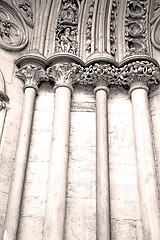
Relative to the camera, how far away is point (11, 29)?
4730 mm

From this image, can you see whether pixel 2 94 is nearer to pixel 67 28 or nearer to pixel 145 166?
pixel 67 28

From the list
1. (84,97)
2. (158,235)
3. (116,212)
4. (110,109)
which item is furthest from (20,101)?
(158,235)

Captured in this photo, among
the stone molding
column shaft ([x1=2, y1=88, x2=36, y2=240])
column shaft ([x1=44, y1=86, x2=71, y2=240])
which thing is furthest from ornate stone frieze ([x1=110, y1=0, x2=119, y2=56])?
column shaft ([x1=2, y1=88, x2=36, y2=240])

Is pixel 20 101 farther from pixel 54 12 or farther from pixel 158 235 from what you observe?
pixel 158 235

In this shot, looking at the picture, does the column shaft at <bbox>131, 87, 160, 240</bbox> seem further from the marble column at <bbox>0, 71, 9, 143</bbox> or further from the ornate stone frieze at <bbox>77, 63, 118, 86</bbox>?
the marble column at <bbox>0, 71, 9, 143</bbox>

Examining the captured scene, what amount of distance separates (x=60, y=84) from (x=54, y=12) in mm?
Answer: 1507

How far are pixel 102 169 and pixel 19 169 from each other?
3.16 ft

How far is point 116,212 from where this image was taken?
3.38 m

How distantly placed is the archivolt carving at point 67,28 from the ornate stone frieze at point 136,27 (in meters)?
0.83

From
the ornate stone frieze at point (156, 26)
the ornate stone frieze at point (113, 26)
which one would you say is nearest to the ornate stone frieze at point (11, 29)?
the ornate stone frieze at point (113, 26)

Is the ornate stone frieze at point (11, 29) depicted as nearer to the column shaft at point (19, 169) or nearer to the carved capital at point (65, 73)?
the carved capital at point (65, 73)

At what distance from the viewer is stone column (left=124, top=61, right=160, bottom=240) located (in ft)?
10.4

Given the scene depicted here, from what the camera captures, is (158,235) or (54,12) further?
(54,12)

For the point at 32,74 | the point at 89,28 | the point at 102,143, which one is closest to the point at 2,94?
the point at 32,74
